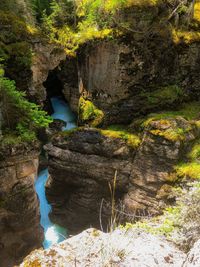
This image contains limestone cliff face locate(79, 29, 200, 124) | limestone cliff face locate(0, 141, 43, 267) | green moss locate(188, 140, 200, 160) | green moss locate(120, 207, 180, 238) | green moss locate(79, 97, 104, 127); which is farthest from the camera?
green moss locate(79, 97, 104, 127)

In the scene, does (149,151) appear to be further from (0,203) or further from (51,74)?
(51,74)

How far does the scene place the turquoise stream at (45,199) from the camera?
49.8 feet

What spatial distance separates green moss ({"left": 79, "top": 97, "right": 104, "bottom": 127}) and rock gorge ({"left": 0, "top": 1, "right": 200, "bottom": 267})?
0.05 meters

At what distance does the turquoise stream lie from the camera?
15182mm

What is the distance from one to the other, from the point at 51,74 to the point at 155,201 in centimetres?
1169

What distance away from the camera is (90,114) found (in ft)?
53.4

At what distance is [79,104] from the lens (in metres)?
17.1

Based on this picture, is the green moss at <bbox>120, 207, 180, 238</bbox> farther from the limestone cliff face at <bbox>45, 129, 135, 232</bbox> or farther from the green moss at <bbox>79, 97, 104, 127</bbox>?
the green moss at <bbox>79, 97, 104, 127</bbox>

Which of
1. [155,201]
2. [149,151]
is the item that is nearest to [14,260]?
[155,201]

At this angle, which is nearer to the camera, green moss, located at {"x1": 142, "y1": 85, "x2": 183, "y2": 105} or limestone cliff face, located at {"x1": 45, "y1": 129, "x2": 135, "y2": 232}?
limestone cliff face, located at {"x1": 45, "y1": 129, "x2": 135, "y2": 232}

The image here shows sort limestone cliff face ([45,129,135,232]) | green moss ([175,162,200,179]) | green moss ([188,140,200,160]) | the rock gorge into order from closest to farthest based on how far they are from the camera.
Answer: green moss ([175,162,200,179]) < green moss ([188,140,200,160]) < the rock gorge < limestone cliff face ([45,129,135,232])

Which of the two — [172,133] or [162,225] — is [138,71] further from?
[162,225]

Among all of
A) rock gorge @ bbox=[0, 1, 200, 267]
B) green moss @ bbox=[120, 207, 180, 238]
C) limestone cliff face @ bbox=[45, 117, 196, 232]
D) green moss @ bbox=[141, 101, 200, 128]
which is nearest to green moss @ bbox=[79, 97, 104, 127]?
rock gorge @ bbox=[0, 1, 200, 267]

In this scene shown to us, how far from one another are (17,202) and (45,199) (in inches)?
239
